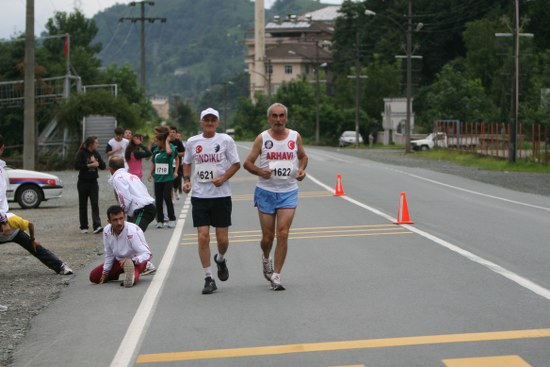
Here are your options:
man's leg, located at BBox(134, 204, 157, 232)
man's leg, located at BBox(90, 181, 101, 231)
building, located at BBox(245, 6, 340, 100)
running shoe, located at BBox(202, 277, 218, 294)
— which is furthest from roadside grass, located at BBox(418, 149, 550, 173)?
building, located at BBox(245, 6, 340, 100)

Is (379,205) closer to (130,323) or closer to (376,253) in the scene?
(376,253)

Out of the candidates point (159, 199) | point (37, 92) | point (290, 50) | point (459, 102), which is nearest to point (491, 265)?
point (159, 199)

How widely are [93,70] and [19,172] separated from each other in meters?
45.9

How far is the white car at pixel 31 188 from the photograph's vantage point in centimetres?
2541

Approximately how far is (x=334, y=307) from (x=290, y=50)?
160725mm

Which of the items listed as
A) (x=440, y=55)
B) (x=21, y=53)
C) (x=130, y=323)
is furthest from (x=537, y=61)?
(x=130, y=323)

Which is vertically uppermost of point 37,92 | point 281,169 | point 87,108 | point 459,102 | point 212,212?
point 459,102

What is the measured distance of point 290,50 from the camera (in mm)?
168750

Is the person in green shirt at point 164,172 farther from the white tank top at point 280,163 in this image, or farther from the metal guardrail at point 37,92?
the metal guardrail at point 37,92

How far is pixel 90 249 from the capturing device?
1584 centimetres

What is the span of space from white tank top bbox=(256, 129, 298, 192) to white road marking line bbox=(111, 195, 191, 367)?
5.23ft

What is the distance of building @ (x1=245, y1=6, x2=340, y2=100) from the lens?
164 meters

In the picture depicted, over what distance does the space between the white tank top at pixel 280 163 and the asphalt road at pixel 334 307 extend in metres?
1.04

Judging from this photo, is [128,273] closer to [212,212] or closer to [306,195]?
[212,212]
